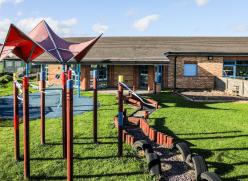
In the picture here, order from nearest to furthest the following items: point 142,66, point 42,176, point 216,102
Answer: point 42,176 < point 216,102 < point 142,66

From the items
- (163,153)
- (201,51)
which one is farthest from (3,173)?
(201,51)

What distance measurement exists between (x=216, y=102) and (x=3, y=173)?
1559 cm

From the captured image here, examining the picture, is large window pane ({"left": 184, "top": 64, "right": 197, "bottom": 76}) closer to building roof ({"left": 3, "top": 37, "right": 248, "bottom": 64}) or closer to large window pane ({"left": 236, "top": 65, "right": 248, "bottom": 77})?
building roof ({"left": 3, "top": 37, "right": 248, "bottom": 64})

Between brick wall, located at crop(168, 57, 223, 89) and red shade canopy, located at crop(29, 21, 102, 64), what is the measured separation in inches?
670

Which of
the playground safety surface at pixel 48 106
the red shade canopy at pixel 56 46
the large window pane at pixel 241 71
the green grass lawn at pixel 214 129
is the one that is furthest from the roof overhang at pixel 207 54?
the red shade canopy at pixel 56 46

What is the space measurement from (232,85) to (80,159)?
18.7 meters

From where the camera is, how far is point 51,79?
3045 cm

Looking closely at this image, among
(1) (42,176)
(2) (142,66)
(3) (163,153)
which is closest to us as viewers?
(1) (42,176)

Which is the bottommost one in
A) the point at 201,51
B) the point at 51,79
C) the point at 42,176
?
the point at 42,176

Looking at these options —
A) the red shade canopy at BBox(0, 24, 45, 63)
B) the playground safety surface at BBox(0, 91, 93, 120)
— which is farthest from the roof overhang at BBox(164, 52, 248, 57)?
the red shade canopy at BBox(0, 24, 45, 63)

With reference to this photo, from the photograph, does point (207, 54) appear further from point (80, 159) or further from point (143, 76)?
point (80, 159)

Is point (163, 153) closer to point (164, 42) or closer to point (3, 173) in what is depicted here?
point (3, 173)

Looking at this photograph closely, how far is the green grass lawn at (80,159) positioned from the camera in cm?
874

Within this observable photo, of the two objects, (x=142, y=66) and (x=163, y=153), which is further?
(x=142, y=66)
